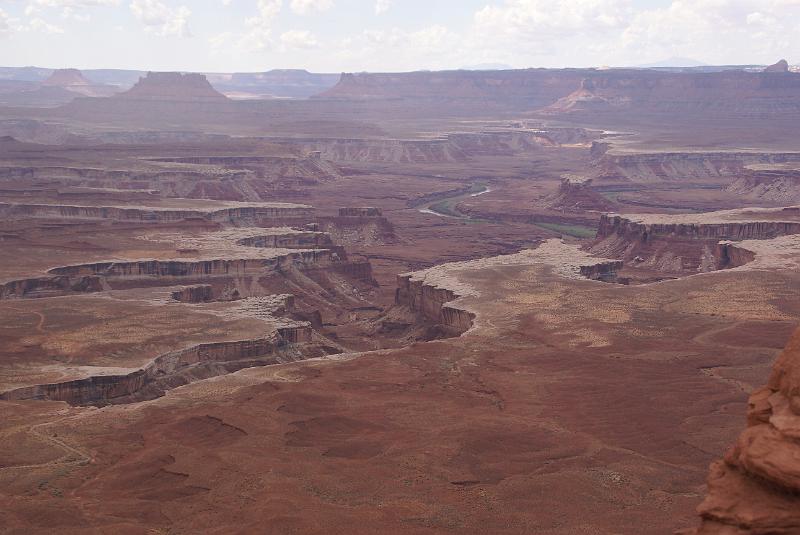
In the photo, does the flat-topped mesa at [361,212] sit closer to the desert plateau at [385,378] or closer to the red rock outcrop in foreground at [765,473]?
the desert plateau at [385,378]

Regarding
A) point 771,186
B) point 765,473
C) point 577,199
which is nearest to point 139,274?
point 765,473

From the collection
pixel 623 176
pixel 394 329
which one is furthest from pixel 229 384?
pixel 623 176

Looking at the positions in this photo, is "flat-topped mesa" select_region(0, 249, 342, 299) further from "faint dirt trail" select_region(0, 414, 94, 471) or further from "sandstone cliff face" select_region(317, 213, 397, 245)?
"faint dirt trail" select_region(0, 414, 94, 471)

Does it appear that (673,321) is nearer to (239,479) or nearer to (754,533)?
(239,479)

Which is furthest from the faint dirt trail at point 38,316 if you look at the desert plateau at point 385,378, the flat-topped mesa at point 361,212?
the flat-topped mesa at point 361,212

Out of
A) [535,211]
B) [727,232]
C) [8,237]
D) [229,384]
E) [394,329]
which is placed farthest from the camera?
[535,211]

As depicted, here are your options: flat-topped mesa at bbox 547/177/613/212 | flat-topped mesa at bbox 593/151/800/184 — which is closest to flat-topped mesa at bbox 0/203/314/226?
flat-topped mesa at bbox 547/177/613/212

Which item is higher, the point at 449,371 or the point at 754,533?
the point at 754,533
